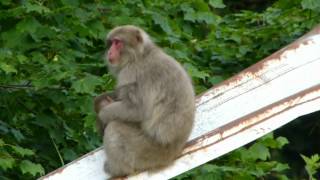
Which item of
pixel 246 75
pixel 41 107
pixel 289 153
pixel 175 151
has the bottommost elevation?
pixel 289 153

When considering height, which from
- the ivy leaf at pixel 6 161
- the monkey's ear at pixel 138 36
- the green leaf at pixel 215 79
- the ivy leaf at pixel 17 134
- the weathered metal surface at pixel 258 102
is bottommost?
the ivy leaf at pixel 17 134

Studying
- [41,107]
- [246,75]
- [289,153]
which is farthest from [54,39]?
[289,153]

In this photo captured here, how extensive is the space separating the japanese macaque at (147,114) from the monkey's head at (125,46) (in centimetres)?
6

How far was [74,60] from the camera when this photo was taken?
6.44 metres

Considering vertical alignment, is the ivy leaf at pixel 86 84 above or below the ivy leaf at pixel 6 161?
above

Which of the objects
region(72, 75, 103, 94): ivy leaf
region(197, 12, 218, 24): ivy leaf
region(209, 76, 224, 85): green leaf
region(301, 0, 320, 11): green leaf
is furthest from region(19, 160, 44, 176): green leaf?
region(301, 0, 320, 11): green leaf

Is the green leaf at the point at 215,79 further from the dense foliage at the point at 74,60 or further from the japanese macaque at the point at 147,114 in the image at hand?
the japanese macaque at the point at 147,114

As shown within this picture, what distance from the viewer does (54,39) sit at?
21.1ft

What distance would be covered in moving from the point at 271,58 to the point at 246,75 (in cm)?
13

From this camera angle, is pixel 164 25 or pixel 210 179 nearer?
pixel 210 179

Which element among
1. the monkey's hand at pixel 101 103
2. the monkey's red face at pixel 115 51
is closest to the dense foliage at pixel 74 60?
the monkey's red face at pixel 115 51

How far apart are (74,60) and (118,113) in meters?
2.00

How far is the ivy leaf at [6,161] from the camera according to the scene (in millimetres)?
5324

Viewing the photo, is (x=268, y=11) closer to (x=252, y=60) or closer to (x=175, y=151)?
(x=252, y=60)
